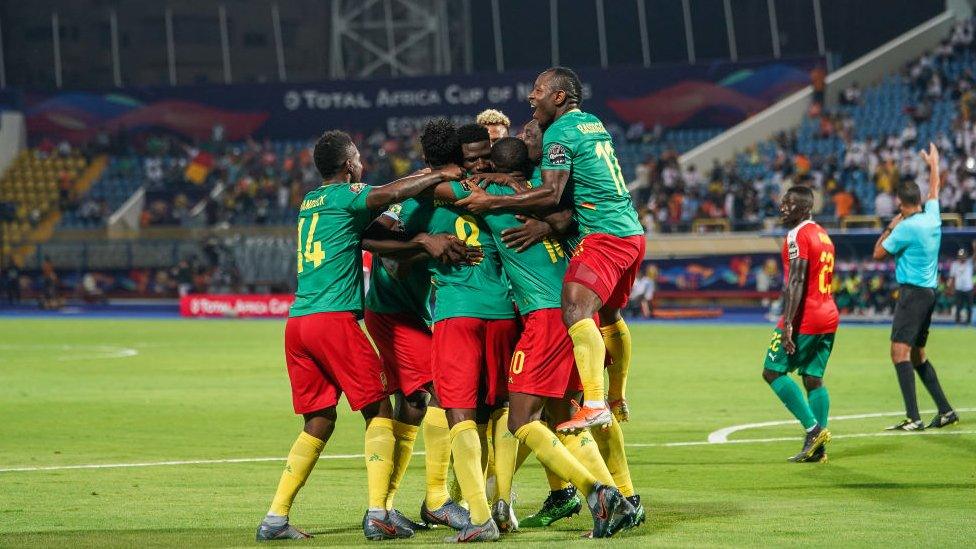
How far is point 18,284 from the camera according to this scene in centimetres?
4719

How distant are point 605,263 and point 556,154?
71cm

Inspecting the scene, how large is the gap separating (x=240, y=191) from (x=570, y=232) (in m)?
41.1

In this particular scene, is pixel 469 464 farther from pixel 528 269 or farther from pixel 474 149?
pixel 474 149

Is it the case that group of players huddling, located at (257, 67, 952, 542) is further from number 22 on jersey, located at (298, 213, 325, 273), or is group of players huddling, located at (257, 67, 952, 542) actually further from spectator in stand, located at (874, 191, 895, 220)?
spectator in stand, located at (874, 191, 895, 220)

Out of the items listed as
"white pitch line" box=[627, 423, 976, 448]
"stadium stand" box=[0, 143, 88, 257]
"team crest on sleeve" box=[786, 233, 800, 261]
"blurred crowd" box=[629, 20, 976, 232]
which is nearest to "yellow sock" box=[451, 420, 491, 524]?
"team crest on sleeve" box=[786, 233, 800, 261]

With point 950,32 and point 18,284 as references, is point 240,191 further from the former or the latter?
point 950,32

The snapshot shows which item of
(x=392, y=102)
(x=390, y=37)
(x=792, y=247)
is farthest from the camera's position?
(x=390, y=37)

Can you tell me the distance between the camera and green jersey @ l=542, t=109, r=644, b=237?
8258 mm

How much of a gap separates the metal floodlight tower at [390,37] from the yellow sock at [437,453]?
142 feet

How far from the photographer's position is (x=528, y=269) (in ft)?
27.0

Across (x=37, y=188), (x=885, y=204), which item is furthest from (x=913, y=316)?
(x=37, y=188)

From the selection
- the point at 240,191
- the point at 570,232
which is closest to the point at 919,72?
the point at 240,191

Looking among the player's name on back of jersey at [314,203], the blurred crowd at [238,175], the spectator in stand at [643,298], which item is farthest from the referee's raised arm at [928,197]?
the blurred crowd at [238,175]

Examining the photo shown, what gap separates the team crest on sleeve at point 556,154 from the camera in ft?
26.8
